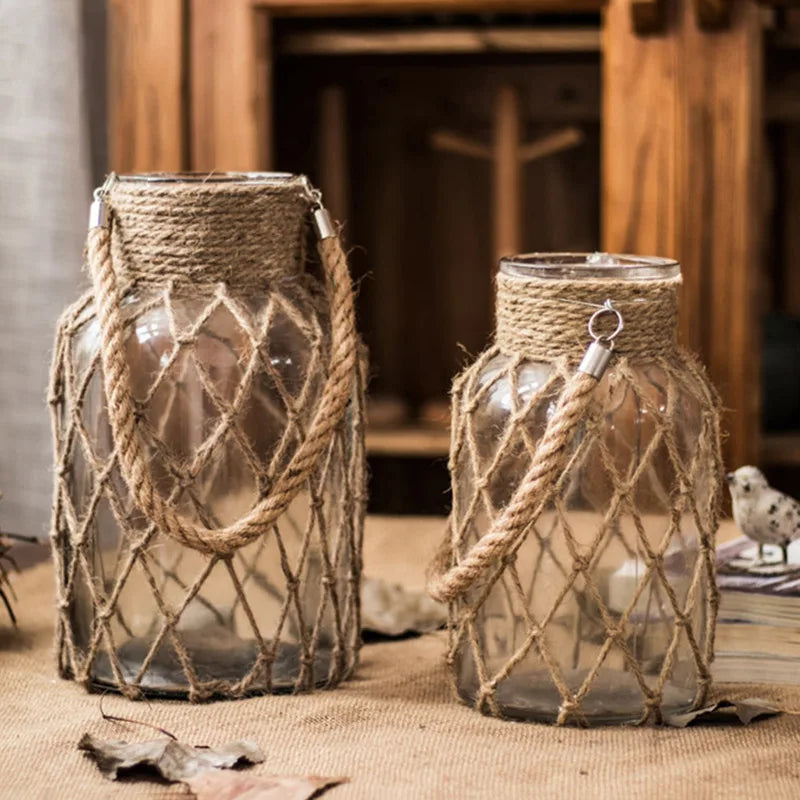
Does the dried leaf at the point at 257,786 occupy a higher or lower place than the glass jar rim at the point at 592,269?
lower

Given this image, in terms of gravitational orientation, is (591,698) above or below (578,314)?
below

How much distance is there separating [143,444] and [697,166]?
0.97 m

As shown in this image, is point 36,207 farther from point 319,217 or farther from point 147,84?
point 319,217

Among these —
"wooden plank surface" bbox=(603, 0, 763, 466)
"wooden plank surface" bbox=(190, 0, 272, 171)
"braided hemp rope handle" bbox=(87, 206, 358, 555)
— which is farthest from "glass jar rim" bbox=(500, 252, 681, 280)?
"wooden plank surface" bbox=(190, 0, 272, 171)

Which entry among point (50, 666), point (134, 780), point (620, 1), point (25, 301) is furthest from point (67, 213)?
point (134, 780)

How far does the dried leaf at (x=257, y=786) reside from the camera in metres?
0.80

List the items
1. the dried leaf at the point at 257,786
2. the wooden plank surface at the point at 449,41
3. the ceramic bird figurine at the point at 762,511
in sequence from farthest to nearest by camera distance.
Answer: the wooden plank surface at the point at 449,41
the ceramic bird figurine at the point at 762,511
the dried leaf at the point at 257,786

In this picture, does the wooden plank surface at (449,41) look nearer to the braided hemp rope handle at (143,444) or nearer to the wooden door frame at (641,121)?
the wooden door frame at (641,121)

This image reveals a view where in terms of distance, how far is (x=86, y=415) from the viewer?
100cm

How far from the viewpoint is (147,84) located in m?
1.80

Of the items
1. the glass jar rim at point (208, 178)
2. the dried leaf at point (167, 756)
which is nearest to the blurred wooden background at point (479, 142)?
the glass jar rim at point (208, 178)

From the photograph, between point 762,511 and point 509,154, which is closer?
point 762,511

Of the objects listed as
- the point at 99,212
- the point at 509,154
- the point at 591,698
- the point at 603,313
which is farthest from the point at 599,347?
the point at 509,154

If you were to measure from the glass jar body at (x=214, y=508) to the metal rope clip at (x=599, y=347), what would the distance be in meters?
0.19
